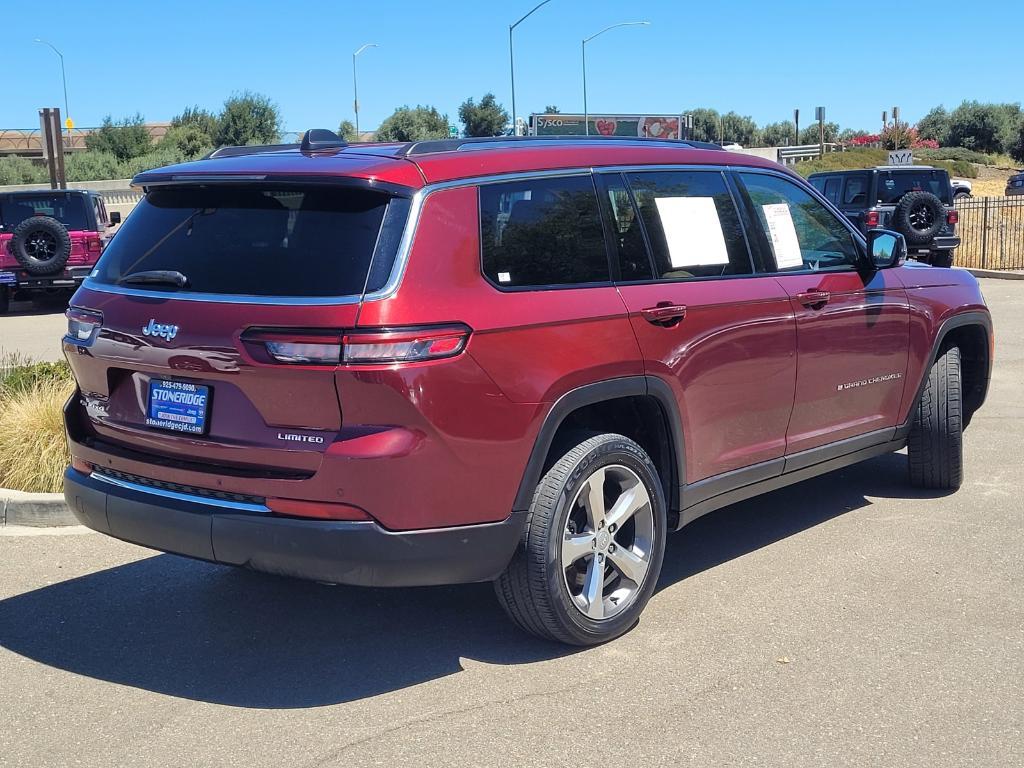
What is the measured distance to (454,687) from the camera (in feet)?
13.1

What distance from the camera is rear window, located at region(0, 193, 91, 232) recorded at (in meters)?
17.9

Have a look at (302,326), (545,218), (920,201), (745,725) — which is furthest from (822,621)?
(920,201)

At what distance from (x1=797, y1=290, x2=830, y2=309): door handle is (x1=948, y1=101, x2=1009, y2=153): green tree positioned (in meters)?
74.4

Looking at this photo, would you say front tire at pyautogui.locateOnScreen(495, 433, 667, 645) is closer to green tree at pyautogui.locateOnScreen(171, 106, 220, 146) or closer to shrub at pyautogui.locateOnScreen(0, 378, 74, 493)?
shrub at pyautogui.locateOnScreen(0, 378, 74, 493)

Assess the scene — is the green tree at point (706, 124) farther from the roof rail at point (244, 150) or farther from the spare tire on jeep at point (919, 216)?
the roof rail at point (244, 150)

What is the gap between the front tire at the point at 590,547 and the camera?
13.1 ft

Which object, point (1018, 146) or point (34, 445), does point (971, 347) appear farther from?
point (1018, 146)

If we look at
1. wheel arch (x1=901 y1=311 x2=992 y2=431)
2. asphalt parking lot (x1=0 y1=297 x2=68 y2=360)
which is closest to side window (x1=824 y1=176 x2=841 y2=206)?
asphalt parking lot (x1=0 y1=297 x2=68 y2=360)

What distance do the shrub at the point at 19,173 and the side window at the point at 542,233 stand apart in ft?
145

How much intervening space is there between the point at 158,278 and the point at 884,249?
361cm

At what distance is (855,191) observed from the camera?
773 inches

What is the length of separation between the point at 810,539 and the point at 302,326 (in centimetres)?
314

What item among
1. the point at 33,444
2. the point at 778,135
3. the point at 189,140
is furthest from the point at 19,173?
the point at 778,135

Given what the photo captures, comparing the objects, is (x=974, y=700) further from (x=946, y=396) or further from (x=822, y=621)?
(x=946, y=396)
